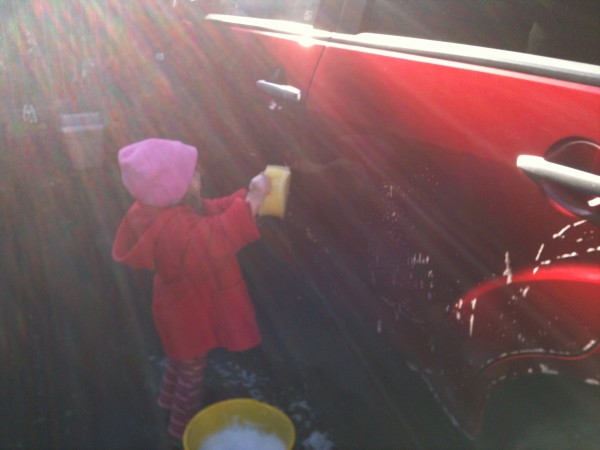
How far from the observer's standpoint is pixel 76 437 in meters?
2.22

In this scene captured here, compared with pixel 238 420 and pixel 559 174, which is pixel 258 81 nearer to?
pixel 238 420

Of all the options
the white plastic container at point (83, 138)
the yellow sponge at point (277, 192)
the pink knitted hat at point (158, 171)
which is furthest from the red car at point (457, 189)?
the white plastic container at point (83, 138)

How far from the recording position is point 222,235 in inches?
72.4

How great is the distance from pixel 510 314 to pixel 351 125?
701 millimetres

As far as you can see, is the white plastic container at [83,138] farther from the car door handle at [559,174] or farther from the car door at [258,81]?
the car door handle at [559,174]

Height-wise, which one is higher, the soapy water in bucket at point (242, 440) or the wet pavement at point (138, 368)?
the soapy water in bucket at point (242, 440)

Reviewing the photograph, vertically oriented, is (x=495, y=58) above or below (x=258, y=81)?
above

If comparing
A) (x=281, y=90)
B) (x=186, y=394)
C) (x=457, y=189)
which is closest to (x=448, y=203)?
(x=457, y=189)

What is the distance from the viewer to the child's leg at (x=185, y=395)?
2117 mm

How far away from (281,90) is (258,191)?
0.37 metres

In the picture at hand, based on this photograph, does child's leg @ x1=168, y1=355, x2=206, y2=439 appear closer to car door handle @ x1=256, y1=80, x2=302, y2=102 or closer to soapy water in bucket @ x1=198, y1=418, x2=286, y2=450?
soapy water in bucket @ x1=198, y1=418, x2=286, y2=450

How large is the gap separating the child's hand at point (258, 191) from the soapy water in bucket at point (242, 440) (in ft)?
2.49

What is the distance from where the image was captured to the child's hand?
187 centimetres

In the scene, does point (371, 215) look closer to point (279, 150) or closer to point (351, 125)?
point (351, 125)
